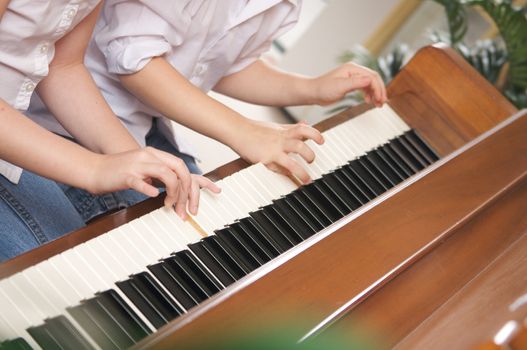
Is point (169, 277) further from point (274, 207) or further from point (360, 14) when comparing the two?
point (360, 14)

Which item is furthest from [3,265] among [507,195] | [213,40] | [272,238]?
[507,195]

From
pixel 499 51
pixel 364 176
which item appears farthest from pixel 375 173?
pixel 499 51

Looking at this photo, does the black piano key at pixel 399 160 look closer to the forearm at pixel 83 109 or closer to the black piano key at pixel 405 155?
the black piano key at pixel 405 155

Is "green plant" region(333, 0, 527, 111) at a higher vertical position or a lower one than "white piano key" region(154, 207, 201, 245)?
higher

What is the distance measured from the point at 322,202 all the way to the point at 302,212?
0.19 ft

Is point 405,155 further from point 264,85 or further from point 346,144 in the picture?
point 264,85

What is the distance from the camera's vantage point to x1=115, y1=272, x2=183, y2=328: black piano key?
2.87 feet

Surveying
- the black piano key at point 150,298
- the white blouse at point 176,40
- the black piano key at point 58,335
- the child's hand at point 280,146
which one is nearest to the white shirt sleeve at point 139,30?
the white blouse at point 176,40

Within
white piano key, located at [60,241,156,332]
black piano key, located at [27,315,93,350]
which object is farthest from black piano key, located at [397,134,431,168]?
black piano key, located at [27,315,93,350]

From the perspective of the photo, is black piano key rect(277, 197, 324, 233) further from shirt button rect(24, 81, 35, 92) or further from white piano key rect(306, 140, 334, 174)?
shirt button rect(24, 81, 35, 92)

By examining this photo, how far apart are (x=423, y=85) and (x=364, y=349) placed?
870 millimetres

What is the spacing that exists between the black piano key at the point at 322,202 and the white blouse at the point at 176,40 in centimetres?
38

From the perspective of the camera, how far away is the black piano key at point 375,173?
135 centimetres

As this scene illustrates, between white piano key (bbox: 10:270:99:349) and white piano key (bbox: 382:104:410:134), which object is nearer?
white piano key (bbox: 10:270:99:349)
